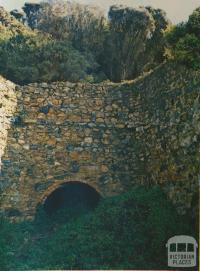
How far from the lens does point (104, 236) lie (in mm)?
11836

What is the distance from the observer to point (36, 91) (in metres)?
15.0

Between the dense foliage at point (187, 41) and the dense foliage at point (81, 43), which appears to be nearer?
the dense foliage at point (187, 41)

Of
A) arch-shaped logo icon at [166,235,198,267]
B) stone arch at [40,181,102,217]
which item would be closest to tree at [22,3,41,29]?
stone arch at [40,181,102,217]

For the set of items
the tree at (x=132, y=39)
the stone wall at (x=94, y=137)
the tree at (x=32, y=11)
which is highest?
the tree at (x=32, y=11)

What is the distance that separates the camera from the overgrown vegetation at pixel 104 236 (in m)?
11.1

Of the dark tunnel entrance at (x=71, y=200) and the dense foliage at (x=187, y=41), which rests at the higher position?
the dense foliage at (x=187, y=41)

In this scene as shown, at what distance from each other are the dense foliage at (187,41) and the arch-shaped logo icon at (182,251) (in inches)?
171

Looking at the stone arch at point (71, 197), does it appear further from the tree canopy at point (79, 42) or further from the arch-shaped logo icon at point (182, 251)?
the tree canopy at point (79, 42)

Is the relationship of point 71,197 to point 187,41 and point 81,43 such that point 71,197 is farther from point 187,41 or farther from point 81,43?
point 81,43

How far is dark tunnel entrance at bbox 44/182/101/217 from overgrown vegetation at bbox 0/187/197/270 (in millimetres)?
336

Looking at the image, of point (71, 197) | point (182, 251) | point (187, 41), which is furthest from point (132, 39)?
point (182, 251)

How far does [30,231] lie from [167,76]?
5.47 metres

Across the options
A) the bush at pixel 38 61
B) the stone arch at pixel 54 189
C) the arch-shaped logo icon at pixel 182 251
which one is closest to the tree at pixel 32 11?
the bush at pixel 38 61

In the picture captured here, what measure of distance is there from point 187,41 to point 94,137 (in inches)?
151
